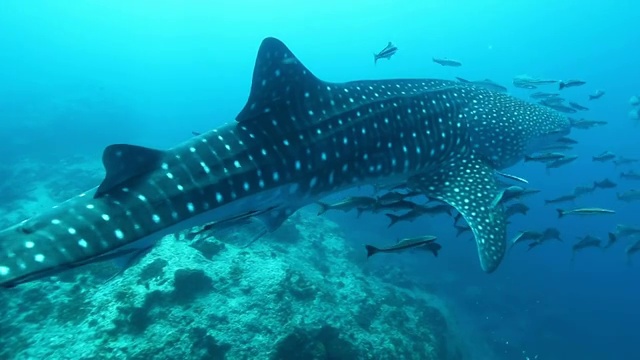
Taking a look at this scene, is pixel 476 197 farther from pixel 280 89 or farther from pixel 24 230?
pixel 24 230

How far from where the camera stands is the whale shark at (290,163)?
3.40 m

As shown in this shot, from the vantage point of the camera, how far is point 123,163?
381cm

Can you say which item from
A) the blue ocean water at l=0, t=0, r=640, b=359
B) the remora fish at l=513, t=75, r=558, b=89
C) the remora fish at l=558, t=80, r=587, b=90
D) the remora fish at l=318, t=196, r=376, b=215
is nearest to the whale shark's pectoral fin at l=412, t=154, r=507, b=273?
the remora fish at l=318, t=196, r=376, b=215

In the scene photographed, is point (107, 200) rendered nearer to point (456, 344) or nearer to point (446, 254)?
point (456, 344)

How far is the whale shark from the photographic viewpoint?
3.40 m

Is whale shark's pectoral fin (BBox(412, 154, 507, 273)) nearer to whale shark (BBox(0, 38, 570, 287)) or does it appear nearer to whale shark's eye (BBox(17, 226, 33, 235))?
whale shark (BBox(0, 38, 570, 287))

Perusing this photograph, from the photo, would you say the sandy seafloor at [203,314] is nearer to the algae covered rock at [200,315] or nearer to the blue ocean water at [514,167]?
the algae covered rock at [200,315]

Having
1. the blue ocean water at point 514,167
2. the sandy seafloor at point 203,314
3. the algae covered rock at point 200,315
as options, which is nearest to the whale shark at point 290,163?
the sandy seafloor at point 203,314

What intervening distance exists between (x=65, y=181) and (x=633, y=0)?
652 ft

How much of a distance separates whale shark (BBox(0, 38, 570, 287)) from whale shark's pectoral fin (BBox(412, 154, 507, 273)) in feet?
0.06

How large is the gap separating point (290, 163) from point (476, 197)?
312cm

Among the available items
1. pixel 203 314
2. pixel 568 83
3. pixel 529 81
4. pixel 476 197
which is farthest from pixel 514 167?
pixel 203 314

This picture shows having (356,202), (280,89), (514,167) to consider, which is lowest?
(514,167)

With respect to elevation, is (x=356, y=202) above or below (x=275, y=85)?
below
